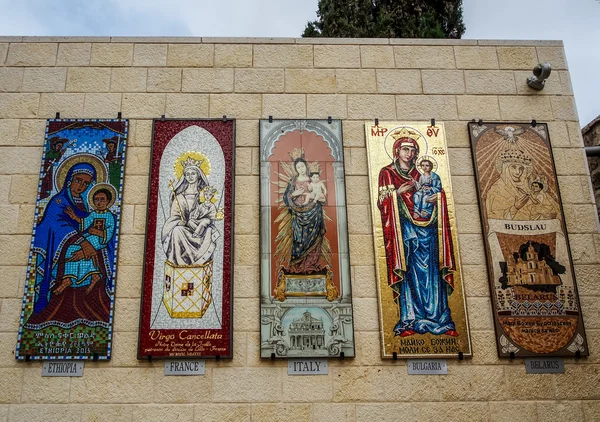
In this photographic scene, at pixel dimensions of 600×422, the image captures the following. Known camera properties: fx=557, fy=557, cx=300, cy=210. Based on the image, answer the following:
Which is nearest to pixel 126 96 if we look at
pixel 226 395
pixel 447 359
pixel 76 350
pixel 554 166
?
pixel 76 350

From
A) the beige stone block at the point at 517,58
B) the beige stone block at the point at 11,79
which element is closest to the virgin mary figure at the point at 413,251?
the beige stone block at the point at 517,58

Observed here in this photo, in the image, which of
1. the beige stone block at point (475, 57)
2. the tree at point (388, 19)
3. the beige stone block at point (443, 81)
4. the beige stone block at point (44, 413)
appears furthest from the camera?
the tree at point (388, 19)

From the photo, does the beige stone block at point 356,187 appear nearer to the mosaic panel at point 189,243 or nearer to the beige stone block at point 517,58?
the mosaic panel at point 189,243

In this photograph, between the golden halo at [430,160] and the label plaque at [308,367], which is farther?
the golden halo at [430,160]

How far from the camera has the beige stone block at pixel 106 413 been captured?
5.01 meters

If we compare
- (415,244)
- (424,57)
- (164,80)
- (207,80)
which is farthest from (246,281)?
(424,57)

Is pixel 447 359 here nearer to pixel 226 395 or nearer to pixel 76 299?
pixel 226 395

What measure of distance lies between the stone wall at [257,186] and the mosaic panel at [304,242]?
0.40 feet

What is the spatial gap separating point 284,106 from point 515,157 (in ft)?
8.26

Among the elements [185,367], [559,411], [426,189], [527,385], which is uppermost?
[426,189]

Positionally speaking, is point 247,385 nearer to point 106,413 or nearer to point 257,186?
point 106,413

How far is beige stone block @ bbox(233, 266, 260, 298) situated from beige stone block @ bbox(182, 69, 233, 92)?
1988 mm

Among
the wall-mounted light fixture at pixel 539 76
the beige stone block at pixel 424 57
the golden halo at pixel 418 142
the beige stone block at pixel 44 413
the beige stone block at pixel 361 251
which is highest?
the beige stone block at pixel 424 57

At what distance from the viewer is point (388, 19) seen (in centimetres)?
1060
